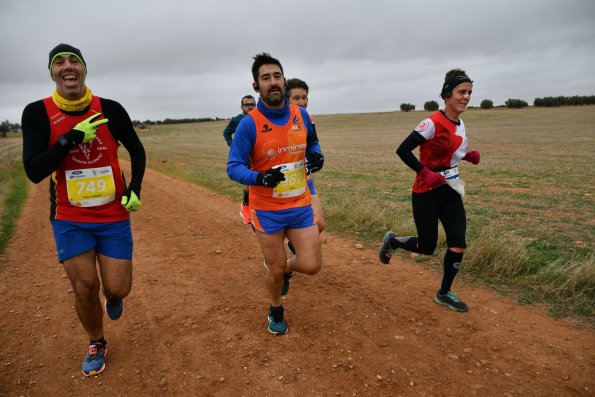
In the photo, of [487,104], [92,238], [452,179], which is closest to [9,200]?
[92,238]

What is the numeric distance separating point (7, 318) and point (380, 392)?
407 cm

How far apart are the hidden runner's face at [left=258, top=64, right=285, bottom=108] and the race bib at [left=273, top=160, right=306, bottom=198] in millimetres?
583

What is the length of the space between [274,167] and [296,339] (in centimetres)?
168

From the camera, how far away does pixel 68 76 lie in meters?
3.06

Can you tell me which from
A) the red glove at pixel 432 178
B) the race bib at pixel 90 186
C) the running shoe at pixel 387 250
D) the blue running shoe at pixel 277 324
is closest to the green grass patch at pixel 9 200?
the race bib at pixel 90 186

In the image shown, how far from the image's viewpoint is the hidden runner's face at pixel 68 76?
306 centimetres

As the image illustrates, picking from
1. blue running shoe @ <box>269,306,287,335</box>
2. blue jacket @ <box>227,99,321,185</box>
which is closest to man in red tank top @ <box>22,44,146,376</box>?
blue jacket @ <box>227,99,321,185</box>

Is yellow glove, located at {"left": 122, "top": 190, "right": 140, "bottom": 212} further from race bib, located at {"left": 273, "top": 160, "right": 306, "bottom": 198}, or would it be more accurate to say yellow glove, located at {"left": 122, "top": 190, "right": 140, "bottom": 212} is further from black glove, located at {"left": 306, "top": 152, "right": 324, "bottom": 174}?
black glove, located at {"left": 306, "top": 152, "right": 324, "bottom": 174}

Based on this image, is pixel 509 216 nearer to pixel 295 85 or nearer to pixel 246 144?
pixel 295 85

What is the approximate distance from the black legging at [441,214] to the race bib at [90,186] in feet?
10.1

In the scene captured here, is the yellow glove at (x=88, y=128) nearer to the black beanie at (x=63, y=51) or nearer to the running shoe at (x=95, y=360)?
the black beanie at (x=63, y=51)

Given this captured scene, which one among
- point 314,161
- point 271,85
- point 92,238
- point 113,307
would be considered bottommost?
point 113,307

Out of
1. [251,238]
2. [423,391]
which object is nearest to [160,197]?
[251,238]

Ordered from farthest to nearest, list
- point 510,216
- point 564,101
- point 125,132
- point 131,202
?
point 564,101
point 510,216
point 125,132
point 131,202
